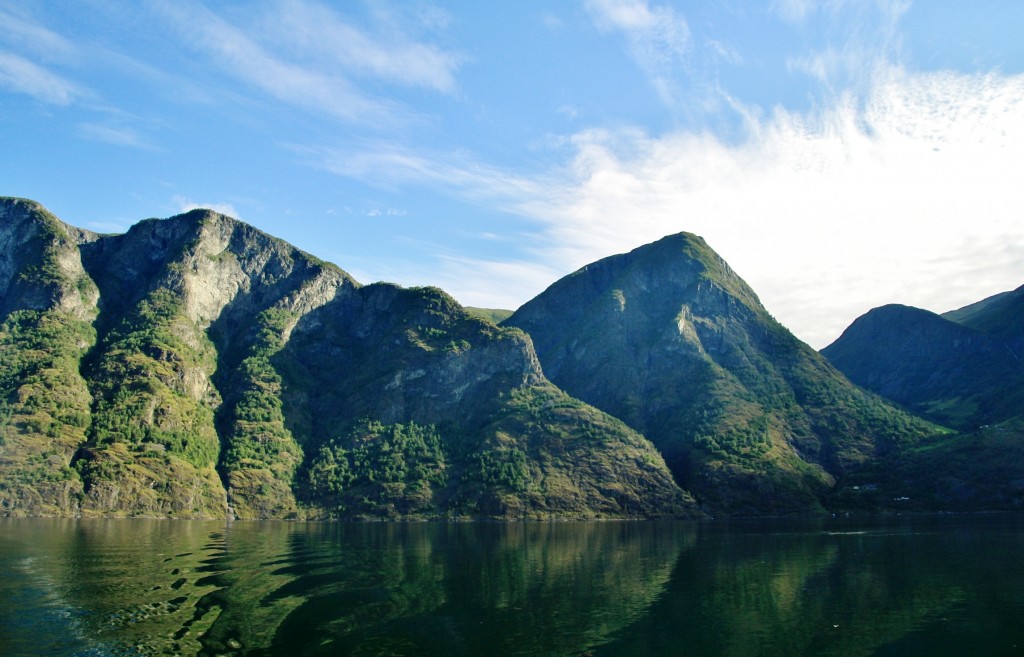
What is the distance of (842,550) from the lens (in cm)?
10112

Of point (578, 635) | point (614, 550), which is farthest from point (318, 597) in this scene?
point (614, 550)

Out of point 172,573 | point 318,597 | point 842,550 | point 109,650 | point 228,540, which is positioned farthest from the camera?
point 228,540

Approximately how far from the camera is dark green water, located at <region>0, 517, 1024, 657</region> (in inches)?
1724

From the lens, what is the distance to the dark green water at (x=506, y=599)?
144 feet

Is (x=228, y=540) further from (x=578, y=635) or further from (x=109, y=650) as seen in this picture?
(x=578, y=635)

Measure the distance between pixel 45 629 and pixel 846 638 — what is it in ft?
184

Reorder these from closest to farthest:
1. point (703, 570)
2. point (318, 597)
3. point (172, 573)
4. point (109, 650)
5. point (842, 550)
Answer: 1. point (109, 650)
2. point (318, 597)
3. point (172, 573)
4. point (703, 570)
5. point (842, 550)

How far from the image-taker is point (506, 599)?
60500mm

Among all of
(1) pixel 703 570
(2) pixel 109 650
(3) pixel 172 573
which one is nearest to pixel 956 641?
(1) pixel 703 570

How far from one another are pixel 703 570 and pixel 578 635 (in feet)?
131

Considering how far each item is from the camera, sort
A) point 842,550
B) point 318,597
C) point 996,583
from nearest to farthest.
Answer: point 318,597, point 996,583, point 842,550

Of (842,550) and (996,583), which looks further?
(842,550)

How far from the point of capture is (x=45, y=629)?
147 ft

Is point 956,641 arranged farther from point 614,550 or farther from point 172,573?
point 172,573
